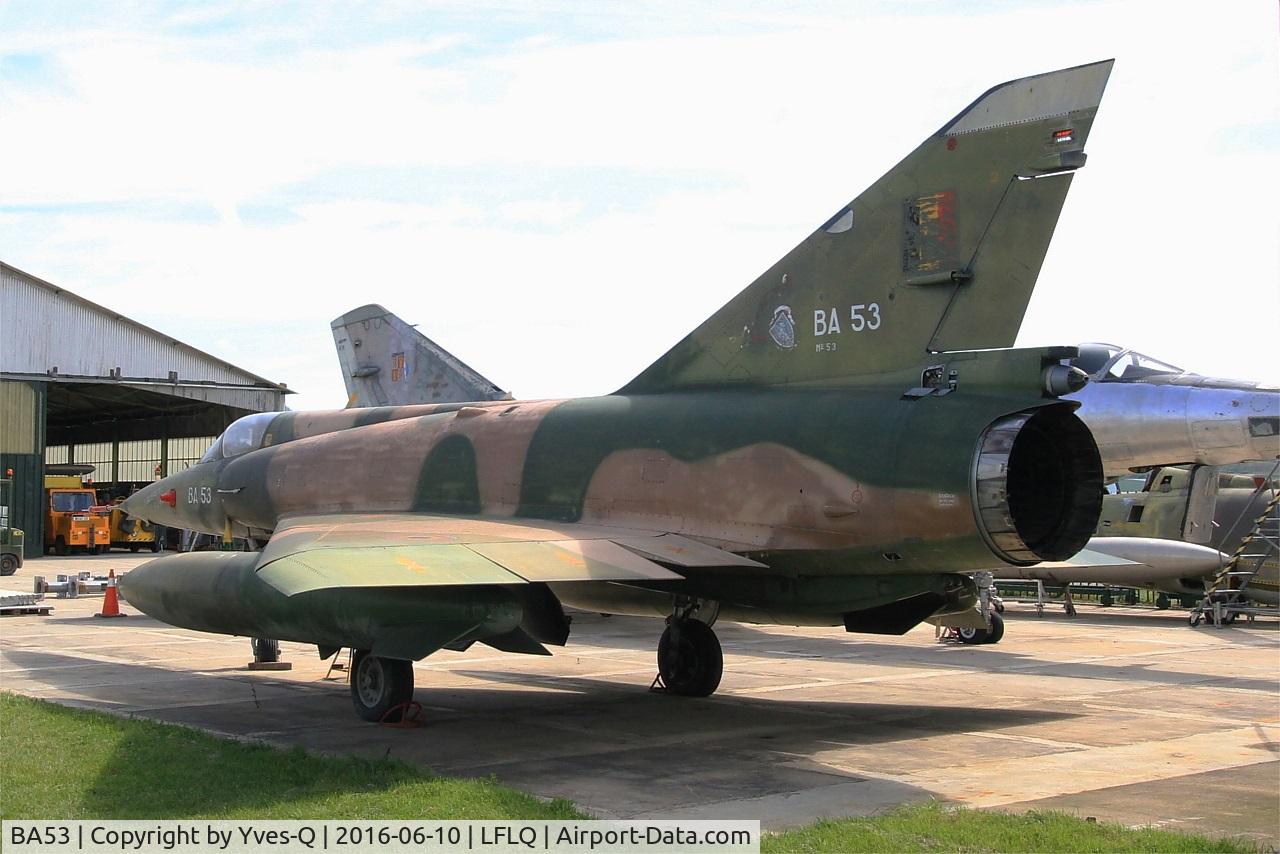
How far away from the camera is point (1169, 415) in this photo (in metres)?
14.2

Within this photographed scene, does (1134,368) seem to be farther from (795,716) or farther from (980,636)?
(795,716)

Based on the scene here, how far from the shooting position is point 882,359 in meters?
9.41

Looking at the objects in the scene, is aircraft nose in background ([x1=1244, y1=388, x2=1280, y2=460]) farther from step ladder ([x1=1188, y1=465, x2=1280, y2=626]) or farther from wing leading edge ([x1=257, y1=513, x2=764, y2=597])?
wing leading edge ([x1=257, y1=513, x2=764, y2=597])

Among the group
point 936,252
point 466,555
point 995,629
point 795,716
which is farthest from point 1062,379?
point 995,629

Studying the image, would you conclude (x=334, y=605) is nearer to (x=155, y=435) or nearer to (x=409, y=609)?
(x=409, y=609)

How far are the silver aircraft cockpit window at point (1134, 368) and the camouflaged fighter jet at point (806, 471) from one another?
18.7 ft

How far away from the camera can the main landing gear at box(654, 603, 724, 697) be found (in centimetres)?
1186

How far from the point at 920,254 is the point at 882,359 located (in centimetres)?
81

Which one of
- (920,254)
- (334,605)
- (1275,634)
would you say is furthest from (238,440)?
(1275,634)
